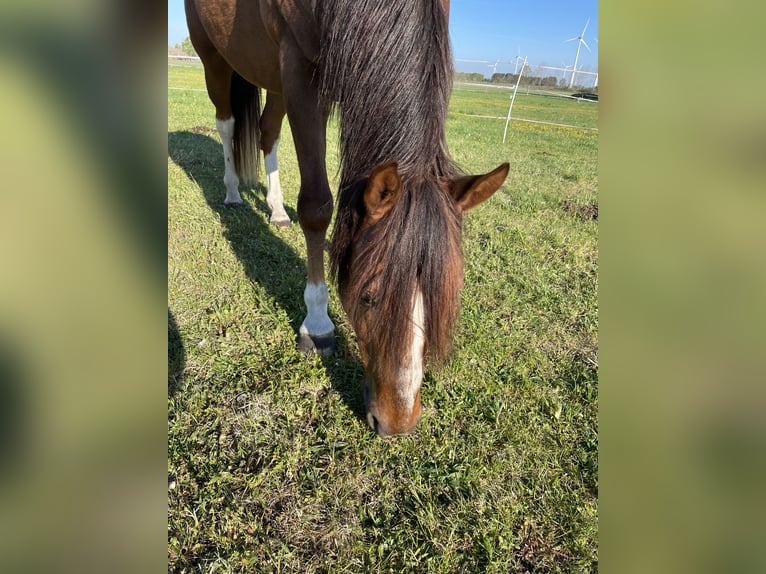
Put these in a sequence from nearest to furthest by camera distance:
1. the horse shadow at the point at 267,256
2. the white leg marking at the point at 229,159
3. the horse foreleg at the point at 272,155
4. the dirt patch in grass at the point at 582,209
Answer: the horse shadow at the point at 267,256 → the horse foreleg at the point at 272,155 → the white leg marking at the point at 229,159 → the dirt patch in grass at the point at 582,209

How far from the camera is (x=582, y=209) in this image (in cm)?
540

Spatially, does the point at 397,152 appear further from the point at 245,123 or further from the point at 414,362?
the point at 245,123

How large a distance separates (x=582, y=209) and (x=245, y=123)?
405 cm

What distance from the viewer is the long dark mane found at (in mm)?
1615

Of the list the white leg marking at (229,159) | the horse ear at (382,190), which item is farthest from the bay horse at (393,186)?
the white leg marking at (229,159)

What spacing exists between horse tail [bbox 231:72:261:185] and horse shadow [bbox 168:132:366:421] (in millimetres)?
532

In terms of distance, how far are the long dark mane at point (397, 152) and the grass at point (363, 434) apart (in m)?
0.66

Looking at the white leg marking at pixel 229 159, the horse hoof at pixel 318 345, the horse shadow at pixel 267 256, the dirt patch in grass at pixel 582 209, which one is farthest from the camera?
the dirt patch in grass at pixel 582 209

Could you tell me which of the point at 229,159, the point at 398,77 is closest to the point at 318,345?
the point at 398,77

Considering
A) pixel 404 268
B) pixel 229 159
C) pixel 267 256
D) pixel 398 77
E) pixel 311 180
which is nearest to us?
pixel 404 268

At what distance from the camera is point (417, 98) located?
180cm

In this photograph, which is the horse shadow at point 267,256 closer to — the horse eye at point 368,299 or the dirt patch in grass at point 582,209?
the horse eye at point 368,299

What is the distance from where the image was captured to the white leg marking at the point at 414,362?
5.37 ft
